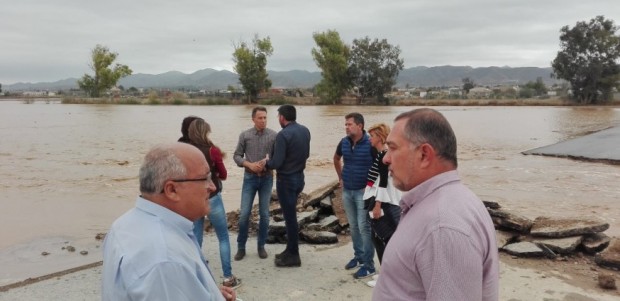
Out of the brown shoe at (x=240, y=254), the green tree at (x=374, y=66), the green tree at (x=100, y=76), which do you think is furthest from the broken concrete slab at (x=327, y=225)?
the green tree at (x=100, y=76)

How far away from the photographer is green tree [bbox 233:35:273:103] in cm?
7950

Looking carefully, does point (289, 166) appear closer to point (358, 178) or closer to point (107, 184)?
point (358, 178)

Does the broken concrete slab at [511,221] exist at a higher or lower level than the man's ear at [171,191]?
lower

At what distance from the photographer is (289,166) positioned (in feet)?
18.8

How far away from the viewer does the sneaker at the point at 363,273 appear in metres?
5.34

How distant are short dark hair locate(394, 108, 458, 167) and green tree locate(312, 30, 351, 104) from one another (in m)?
75.0

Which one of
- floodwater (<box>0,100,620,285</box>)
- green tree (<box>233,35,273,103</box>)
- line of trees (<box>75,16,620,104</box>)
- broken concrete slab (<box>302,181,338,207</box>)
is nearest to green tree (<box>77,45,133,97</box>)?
line of trees (<box>75,16,620,104</box>)

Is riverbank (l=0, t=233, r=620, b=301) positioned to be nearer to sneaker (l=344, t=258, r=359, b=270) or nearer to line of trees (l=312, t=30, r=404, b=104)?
sneaker (l=344, t=258, r=359, b=270)

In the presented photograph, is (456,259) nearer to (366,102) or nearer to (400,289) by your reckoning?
(400,289)

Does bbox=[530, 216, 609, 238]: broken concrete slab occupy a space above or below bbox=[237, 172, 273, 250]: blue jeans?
below

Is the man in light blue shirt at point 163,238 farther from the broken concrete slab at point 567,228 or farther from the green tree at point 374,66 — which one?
the green tree at point 374,66

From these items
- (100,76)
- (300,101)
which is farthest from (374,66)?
(100,76)

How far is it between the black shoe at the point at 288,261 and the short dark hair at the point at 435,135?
158 inches

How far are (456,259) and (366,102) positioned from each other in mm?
76556
